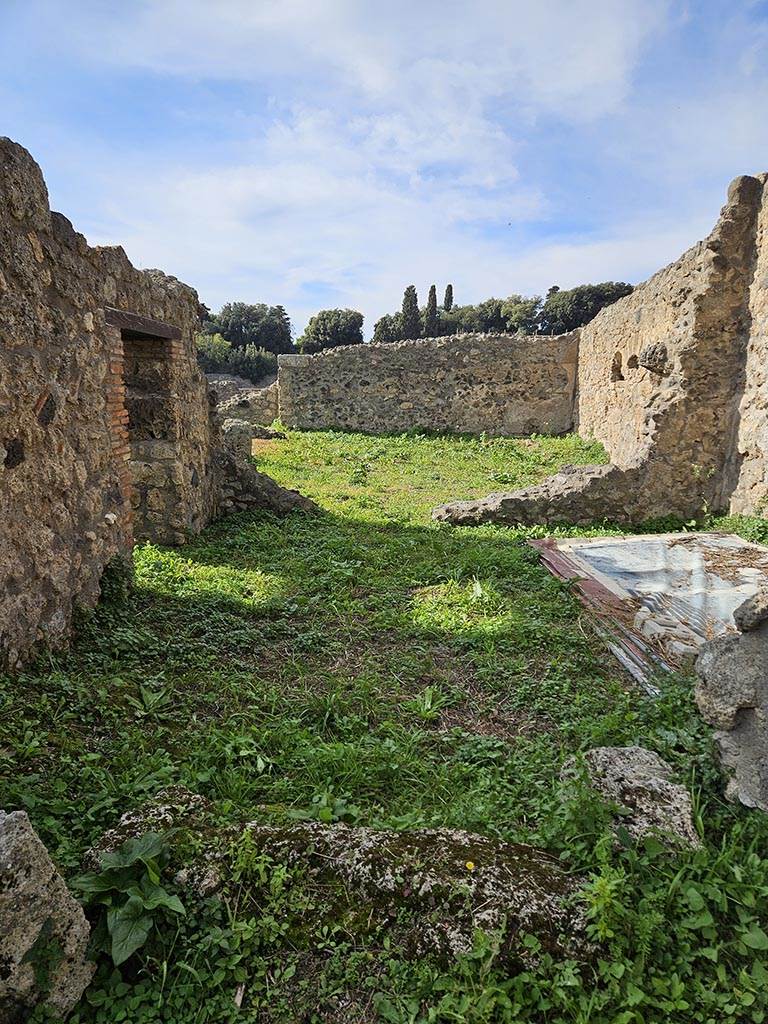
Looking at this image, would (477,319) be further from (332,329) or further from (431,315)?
(332,329)

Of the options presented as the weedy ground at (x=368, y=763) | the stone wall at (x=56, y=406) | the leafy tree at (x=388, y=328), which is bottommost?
the weedy ground at (x=368, y=763)

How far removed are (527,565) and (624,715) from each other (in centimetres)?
264

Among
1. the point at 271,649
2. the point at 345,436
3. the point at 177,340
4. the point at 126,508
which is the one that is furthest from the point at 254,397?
the point at 271,649

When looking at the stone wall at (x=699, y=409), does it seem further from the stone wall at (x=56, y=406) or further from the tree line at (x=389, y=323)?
the tree line at (x=389, y=323)

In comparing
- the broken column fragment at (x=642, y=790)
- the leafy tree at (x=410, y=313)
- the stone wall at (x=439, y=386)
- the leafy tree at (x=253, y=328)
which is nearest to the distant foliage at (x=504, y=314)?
the leafy tree at (x=410, y=313)

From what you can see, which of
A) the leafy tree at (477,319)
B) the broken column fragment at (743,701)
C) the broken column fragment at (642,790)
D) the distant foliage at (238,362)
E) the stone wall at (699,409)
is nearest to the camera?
the broken column fragment at (642,790)

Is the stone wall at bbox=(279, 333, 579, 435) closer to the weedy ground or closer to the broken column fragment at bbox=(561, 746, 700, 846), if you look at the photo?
the weedy ground

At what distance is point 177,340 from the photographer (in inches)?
252

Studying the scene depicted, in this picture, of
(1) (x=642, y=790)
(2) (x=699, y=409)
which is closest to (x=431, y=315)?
(2) (x=699, y=409)

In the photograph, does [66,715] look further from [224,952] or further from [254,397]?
[254,397]

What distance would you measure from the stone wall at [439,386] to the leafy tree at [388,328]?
19.4 m

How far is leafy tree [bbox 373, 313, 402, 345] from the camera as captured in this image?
34000 mm

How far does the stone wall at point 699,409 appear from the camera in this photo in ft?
22.8

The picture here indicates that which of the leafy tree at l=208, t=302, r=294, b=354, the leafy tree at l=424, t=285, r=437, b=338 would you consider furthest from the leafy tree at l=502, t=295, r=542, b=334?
the leafy tree at l=208, t=302, r=294, b=354
